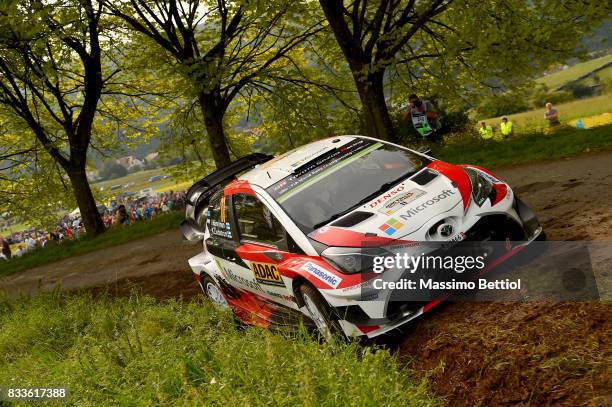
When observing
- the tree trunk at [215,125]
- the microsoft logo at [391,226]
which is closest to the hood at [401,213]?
the microsoft logo at [391,226]

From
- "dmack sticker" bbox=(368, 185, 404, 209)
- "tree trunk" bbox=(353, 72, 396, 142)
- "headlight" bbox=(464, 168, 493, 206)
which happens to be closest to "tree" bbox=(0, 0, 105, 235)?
"tree trunk" bbox=(353, 72, 396, 142)

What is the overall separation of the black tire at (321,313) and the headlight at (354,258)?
0.38 meters

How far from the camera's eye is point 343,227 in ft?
18.2

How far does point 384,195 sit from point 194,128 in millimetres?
18050

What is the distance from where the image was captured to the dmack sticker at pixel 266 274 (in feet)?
19.8

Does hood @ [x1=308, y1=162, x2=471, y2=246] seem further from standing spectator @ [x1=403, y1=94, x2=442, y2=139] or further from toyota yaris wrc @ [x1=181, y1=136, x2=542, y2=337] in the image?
standing spectator @ [x1=403, y1=94, x2=442, y2=139]

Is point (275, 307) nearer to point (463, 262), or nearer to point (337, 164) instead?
point (337, 164)

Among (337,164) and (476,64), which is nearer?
(337,164)

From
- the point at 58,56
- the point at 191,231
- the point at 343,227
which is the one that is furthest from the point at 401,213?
the point at 58,56

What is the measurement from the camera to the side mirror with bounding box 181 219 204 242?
32.5ft

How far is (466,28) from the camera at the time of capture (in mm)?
14281

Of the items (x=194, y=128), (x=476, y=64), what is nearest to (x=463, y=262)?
(x=476, y=64)

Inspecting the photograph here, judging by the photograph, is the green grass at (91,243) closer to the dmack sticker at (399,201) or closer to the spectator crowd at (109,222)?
the spectator crowd at (109,222)

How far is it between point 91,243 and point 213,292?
1321 cm
